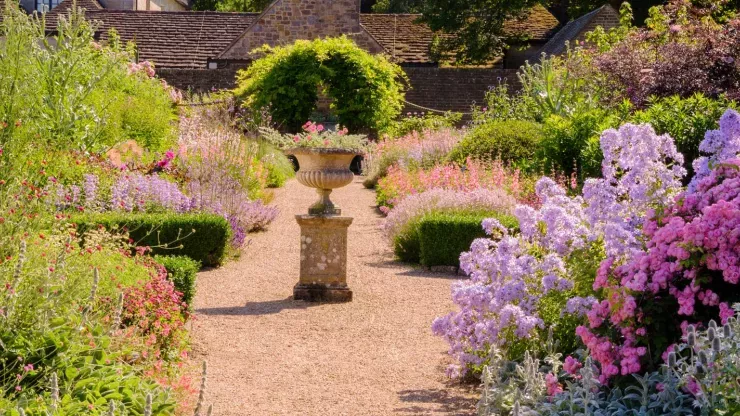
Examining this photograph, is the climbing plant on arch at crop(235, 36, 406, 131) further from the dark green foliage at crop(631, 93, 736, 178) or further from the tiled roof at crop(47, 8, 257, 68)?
the dark green foliage at crop(631, 93, 736, 178)

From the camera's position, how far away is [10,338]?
4.93 meters

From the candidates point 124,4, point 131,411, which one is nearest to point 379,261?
point 131,411

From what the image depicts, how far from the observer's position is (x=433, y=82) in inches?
1113

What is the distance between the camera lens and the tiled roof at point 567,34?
30656 mm

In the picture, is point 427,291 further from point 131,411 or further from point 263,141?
point 263,141

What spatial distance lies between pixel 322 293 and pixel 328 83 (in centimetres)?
1706

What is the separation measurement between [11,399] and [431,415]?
2209mm

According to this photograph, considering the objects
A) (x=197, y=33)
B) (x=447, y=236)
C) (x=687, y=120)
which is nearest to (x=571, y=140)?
(x=687, y=120)

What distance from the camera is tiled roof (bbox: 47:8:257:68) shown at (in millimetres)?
31500

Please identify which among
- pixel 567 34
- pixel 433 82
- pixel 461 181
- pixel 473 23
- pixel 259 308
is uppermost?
pixel 473 23

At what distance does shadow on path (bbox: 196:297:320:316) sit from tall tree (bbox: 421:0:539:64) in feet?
82.3

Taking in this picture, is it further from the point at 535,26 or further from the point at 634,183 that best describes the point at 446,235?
the point at 535,26

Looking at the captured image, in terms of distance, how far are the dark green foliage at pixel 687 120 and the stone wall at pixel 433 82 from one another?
47.6 ft

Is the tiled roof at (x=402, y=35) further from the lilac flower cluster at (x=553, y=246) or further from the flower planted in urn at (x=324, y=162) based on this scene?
the lilac flower cluster at (x=553, y=246)
